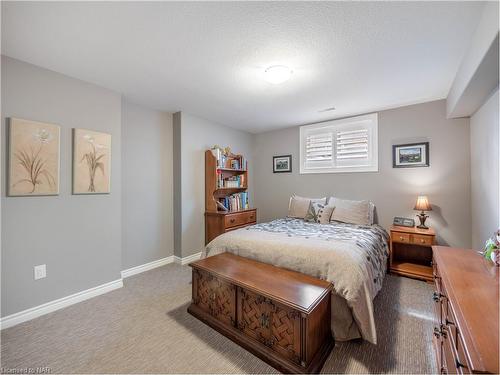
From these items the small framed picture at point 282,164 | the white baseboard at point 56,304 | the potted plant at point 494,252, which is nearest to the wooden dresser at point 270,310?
the potted plant at point 494,252

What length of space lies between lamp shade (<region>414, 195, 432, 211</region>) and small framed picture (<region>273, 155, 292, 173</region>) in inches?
82.6

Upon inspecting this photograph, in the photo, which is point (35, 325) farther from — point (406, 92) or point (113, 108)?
point (406, 92)

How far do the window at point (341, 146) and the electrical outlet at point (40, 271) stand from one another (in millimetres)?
Result: 3788

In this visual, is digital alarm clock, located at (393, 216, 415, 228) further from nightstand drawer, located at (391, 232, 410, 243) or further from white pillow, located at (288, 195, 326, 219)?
white pillow, located at (288, 195, 326, 219)

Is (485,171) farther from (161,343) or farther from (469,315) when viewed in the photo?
(161,343)

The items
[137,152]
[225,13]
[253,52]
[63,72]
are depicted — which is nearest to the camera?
[225,13]

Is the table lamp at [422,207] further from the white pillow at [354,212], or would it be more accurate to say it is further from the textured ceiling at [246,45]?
the textured ceiling at [246,45]

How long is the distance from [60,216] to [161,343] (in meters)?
1.61

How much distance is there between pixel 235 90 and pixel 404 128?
2502mm

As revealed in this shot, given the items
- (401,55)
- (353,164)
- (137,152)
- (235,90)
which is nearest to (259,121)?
(235,90)

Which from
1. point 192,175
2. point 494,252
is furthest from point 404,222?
point 192,175

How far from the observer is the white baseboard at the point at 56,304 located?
1.89 meters

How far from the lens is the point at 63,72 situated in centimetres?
217

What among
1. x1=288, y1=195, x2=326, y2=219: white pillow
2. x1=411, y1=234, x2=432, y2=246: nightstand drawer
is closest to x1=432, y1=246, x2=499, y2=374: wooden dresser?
x1=411, y1=234, x2=432, y2=246: nightstand drawer
